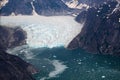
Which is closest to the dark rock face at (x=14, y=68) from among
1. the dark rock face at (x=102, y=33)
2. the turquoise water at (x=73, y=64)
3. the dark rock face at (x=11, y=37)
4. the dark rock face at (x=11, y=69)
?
the dark rock face at (x=11, y=69)

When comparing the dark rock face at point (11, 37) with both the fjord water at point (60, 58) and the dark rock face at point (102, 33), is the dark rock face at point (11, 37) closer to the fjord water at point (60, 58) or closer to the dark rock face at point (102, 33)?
the fjord water at point (60, 58)

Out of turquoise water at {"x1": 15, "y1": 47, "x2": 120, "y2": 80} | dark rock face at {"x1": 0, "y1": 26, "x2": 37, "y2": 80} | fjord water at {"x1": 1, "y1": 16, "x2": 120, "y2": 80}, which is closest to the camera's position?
dark rock face at {"x1": 0, "y1": 26, "x2": 37, "y2": 80}

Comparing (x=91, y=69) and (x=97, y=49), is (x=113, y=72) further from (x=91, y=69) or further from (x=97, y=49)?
(x=97, y=49)

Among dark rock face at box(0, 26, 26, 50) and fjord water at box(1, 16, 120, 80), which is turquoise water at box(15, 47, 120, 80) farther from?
dark rock face at box(0, 26, 26, 50)

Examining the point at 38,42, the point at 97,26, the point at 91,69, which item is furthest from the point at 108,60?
the point at 38,42

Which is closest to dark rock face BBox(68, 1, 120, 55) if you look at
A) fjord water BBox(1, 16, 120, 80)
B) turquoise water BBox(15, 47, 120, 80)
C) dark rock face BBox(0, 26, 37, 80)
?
fjord water BBox(1, 16, 120, 80)

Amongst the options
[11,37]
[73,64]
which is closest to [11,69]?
[73,64]
